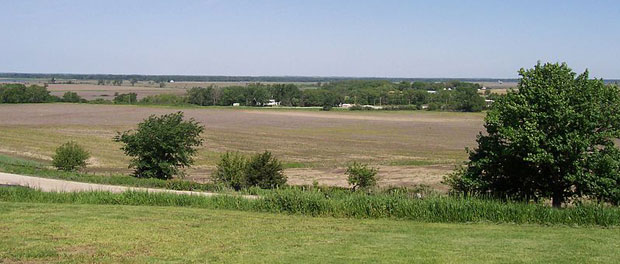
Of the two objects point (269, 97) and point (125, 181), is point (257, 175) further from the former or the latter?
point (269, 97)

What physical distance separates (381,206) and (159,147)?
26544 millimetres

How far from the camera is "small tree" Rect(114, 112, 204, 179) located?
42781 millimetres

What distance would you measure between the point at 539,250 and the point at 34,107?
478 feet

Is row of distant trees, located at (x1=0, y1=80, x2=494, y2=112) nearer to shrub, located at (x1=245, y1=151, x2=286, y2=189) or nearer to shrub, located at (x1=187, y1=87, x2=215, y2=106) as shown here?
shrub, located at (x1=187, y1=87, x2=215, y2=106)

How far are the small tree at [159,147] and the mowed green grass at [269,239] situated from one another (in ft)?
79.7

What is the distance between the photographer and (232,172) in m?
38.1

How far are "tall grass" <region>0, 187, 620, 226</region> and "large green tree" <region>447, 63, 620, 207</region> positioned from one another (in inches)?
197

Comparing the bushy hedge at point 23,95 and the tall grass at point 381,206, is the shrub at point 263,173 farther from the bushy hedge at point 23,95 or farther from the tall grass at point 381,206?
the bushy hedge at point 23,95

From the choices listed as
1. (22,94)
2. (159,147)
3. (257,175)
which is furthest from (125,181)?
(22,94)

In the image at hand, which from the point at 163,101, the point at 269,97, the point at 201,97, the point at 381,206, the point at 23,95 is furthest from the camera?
the point at 269,97

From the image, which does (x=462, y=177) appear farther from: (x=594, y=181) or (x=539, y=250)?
(x=539, y=250)

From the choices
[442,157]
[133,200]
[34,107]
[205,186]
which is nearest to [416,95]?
[34,107]

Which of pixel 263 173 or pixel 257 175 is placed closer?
pixel 257 175

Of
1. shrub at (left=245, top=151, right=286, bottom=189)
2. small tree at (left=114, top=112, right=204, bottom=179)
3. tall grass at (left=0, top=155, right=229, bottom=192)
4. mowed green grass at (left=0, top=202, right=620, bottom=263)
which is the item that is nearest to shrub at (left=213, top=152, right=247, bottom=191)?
shrub at (left=245, top=151, right=286, bottom=189)
